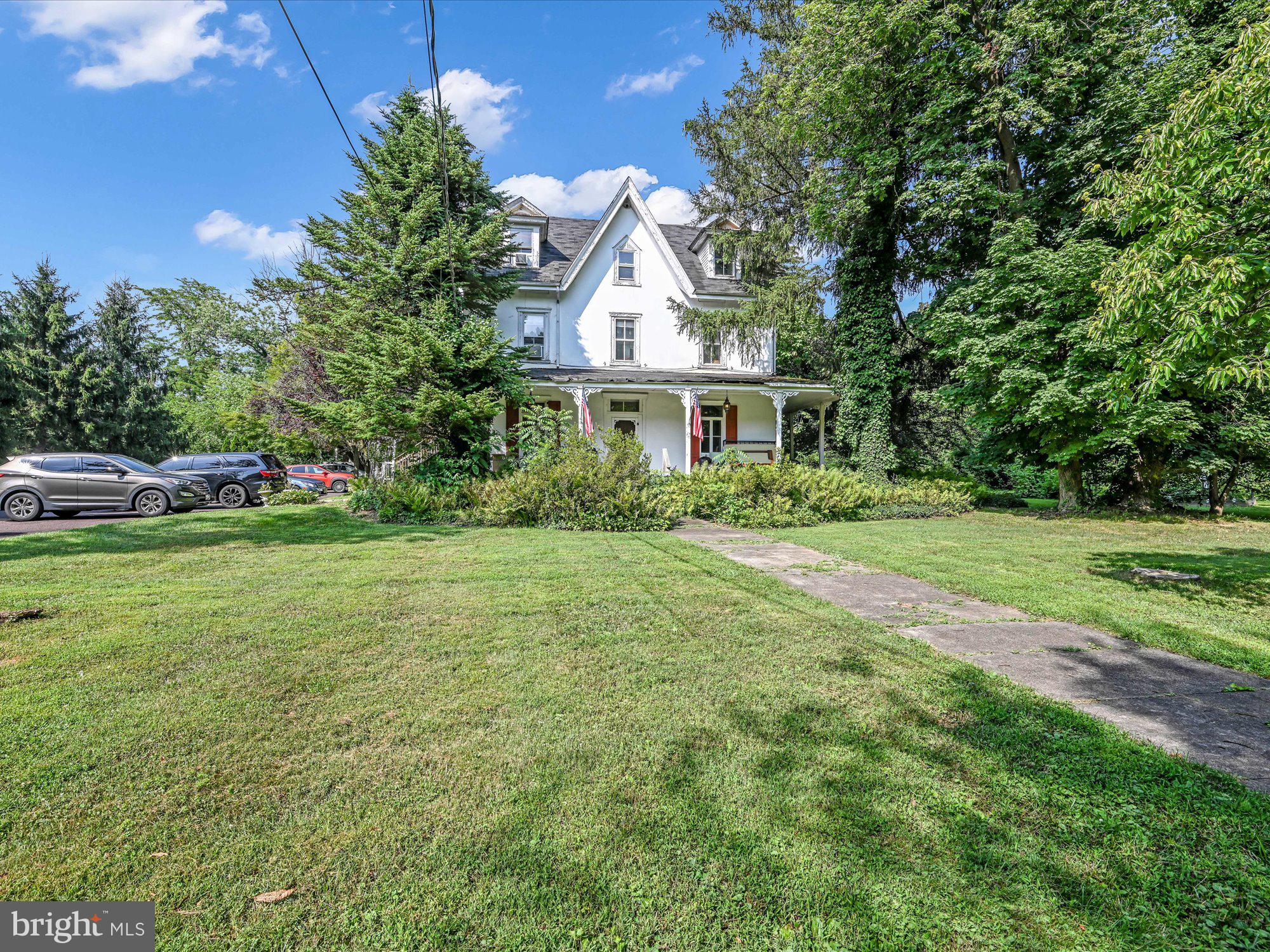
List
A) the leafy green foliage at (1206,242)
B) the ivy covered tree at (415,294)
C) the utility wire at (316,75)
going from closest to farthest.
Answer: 1. the leafy green foliage at (1206,242)
2. the utility wire at (316,75)
3. the ivy covered tree at (415,294)

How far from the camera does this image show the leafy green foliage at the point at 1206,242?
403 centimetres

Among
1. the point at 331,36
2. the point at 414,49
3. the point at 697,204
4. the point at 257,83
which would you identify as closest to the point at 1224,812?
the point at 414,49

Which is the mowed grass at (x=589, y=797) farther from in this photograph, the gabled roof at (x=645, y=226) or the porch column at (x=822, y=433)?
the gabled roof at (x=645, y=226)

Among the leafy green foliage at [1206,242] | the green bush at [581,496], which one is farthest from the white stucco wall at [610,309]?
the leafy green foliage at [1206,242]

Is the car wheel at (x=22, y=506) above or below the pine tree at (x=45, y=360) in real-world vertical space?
below

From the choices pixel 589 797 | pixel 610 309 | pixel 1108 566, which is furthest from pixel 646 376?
pixel 589 797

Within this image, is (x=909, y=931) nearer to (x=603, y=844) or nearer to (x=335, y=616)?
(x=603, y=844)

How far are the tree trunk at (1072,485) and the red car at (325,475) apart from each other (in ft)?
85.8

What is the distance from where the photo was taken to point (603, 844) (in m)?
2.03

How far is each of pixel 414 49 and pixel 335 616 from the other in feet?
21.8

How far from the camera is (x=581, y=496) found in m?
10.6

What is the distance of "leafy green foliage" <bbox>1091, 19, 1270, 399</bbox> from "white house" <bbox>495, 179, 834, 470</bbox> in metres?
Answer: 13.1

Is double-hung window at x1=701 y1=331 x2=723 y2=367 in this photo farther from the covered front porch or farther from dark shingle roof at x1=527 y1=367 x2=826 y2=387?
the covered front porch

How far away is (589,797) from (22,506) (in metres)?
15.7
